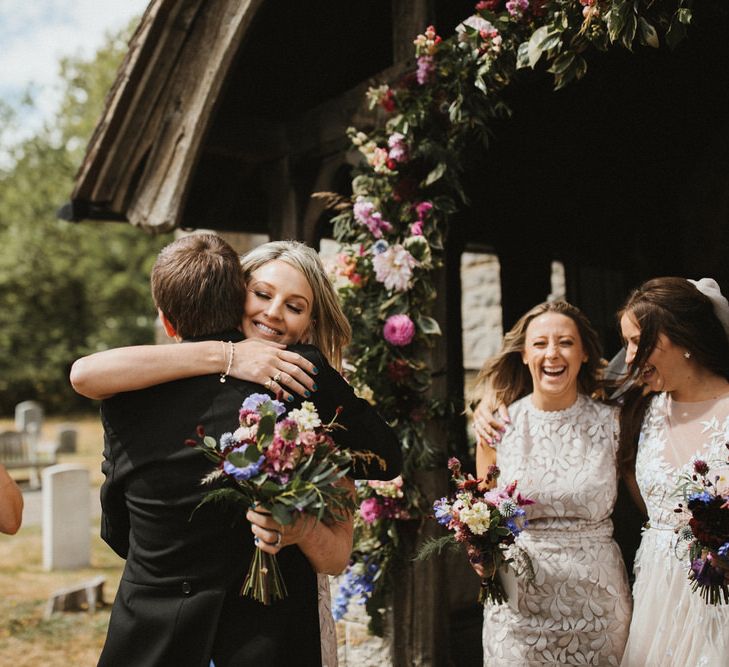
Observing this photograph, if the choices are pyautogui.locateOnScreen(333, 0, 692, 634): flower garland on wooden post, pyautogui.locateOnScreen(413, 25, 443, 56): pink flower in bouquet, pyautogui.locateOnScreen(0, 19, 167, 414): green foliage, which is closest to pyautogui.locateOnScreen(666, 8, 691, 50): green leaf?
pyautogui.locateOnScreen(333, 0, 692, 634): flower garland on wooden post

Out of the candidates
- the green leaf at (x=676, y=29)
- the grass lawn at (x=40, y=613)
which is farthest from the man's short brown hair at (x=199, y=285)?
the grass lawn at (x=40, y=613)

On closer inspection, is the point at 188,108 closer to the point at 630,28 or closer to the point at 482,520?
the point at 630,28

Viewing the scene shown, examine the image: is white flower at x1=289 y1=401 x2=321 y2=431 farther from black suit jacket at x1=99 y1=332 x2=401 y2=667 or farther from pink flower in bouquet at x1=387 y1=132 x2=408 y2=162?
pink flower in bouquet at x1=387 y1=132 x2=408 y2=162

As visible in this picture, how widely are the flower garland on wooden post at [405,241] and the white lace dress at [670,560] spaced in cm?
129

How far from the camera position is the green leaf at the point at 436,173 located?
12.3 feet

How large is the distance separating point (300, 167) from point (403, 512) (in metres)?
2.85

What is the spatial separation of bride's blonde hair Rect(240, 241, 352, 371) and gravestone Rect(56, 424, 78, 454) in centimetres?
1538

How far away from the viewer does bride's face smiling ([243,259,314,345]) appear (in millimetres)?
2166

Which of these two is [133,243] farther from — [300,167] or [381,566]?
[381,566]

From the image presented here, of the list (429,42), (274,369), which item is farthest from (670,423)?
(429,42)

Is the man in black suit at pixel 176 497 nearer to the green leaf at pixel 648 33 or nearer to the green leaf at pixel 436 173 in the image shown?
the green leaf at pixel 648 33

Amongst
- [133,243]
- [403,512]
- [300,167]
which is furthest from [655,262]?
[133,243]

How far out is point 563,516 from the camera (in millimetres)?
2998

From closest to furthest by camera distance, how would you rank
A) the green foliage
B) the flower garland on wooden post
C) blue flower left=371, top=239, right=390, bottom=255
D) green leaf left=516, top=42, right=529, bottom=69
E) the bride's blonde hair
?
the bride's blonde hair
green leaf left=516, top=42, right=529, bottom=69
the flower garland on wooden post
blue flower left=371, top=239, right=390, bottom=255
the green foliage
